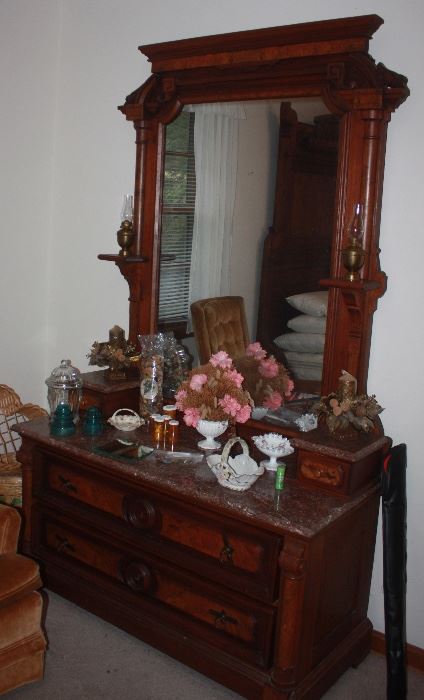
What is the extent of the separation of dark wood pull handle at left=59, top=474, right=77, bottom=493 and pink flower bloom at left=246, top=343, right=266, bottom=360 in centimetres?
87

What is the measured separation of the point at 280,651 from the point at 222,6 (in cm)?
242

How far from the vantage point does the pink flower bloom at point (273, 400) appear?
2.89 metres

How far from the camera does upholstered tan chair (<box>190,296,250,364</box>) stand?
2.97 meters

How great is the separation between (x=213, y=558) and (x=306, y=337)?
86cm

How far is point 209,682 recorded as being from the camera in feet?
8.90

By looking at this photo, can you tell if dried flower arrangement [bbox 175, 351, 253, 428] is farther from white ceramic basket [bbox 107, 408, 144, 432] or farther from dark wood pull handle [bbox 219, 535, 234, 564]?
dark wood pull handle [bbox 219, 535, 234, 564]

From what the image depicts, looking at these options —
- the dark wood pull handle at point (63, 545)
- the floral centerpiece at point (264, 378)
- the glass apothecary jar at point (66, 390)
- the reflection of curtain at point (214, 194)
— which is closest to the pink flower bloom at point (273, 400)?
the floral centerpiece at point (264, 378)

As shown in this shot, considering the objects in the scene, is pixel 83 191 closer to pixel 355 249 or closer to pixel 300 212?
pixel 300 212

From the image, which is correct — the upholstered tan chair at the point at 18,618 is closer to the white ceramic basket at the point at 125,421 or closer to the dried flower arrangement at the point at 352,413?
the white ceramic basket at the point at 125,421

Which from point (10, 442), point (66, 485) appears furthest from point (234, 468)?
point (10, 442)

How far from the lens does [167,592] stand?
8.97 ft

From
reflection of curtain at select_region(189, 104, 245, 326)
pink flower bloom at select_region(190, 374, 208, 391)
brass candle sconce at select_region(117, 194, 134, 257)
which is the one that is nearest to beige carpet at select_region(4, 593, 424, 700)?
pink flower bloom at select_region(190, 374, 208, 391)

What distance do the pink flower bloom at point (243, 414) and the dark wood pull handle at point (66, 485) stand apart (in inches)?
28.4

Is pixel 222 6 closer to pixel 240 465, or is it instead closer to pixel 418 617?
pixel 240 465
